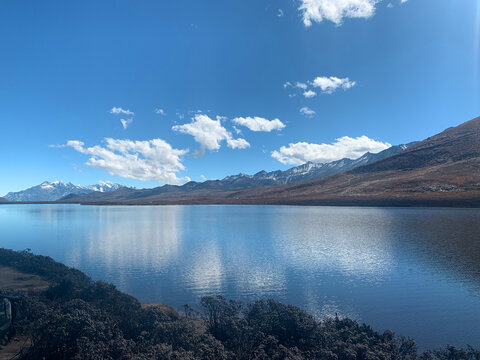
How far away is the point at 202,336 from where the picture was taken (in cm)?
1459

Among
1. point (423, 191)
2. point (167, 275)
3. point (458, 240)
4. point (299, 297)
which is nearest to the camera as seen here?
point (299, 297)

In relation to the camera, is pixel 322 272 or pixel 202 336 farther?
pixel 322 272

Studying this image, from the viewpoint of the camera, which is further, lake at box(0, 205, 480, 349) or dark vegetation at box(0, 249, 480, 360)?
lake at box(0, 205, 480, 349)

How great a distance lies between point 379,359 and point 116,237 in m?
55.0

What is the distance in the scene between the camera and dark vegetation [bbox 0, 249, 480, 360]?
12.9 metres

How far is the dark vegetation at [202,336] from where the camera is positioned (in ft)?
42.4

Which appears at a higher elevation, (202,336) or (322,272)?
(202,336)

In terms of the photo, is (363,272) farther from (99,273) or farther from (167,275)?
(99,273)

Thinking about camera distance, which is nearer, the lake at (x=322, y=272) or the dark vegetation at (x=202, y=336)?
the dark vegetation at (x=202, y=336)

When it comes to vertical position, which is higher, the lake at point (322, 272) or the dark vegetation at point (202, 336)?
the dark vegetation at point (202, 336)

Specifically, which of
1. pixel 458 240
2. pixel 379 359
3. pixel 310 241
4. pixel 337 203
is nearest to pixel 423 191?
pixel 337 203

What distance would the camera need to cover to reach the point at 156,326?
15.3 meters

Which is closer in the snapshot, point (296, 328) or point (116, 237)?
point (296, 328)

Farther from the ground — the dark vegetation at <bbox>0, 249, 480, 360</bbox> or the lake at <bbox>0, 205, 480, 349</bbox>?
the dark vegetation at <bbox>0, 249, 480, 360</bbox>
